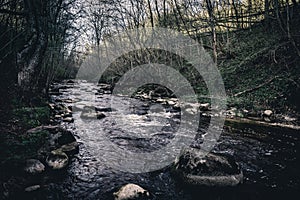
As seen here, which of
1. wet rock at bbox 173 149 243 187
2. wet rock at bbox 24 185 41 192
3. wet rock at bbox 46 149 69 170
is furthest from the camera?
wet rock at bbox 46 149 69 170

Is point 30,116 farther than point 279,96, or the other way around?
point 279,96

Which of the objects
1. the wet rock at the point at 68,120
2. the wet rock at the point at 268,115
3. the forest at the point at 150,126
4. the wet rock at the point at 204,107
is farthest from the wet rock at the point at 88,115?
the wet rock at the point at 268,115

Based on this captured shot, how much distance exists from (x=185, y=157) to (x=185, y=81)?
42.1 feet

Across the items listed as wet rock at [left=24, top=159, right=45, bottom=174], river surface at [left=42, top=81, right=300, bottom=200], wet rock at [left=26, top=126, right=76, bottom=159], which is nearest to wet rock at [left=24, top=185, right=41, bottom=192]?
river surface at [left=42, top=81, right=300, bottom=200]

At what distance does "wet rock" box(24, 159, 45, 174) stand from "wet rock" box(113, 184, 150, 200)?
5.80ft

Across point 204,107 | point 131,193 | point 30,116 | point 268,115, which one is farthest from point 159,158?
point 204,107

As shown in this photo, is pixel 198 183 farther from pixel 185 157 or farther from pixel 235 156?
pixel 235 156

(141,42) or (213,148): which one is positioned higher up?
(141,42)

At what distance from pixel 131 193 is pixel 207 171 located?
1497mm

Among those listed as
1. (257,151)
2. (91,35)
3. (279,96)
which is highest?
(91,35)

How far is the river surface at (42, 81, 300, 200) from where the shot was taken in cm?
407

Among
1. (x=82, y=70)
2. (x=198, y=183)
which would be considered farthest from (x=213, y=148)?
(x=82, y=70)

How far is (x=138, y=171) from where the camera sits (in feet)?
16.4

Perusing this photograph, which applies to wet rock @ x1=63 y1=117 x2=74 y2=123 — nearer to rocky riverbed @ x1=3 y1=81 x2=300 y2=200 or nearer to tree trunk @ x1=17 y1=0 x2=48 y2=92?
rocky riverbed @ x1=3 y1=81 x2=300 y2=200
